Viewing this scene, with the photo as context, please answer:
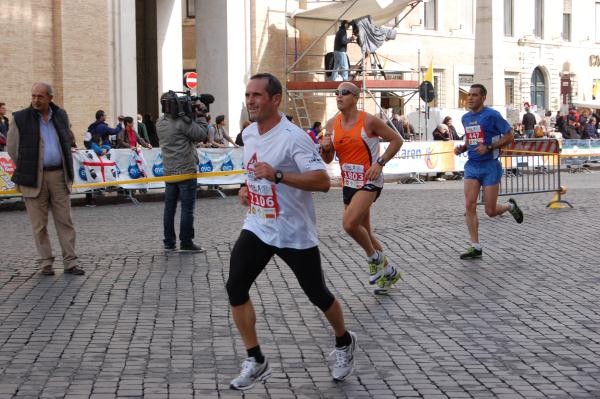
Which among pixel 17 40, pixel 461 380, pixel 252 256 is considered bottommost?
pixel 461 380

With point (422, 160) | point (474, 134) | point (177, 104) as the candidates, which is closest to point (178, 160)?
point (177, 104)

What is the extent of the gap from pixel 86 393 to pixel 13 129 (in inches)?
221

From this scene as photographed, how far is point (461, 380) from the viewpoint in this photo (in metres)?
6.91

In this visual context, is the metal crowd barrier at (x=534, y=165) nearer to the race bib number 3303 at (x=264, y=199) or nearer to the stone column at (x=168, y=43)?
the race bib number 3303 at (x=264, y=199)

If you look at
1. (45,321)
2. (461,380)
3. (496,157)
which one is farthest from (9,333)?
(496,157)

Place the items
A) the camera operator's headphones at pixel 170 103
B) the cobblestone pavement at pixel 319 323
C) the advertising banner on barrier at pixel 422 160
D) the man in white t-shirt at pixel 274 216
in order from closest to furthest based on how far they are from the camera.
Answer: the man in white t-shirt at pixel 274 216 < the cobblestone pavement at pixel 319 323 < the camera operator's headphones at pixel 170 103 < the advertising banner on barrier at pixel 422 160

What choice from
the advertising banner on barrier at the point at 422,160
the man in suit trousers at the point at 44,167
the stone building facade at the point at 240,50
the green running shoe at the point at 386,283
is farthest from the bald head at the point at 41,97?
the advertising banner on barrier at the point at 422,160

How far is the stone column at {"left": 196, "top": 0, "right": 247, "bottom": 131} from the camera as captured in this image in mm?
35188

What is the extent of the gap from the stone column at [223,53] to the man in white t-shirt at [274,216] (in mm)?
28427

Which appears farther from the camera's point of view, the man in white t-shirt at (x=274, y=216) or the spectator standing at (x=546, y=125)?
the spectator standing at (x=546, y=125)

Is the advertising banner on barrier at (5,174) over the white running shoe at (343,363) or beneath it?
over

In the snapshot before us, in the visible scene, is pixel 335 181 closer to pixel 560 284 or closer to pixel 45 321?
pixel 560 284

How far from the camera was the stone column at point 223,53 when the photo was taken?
3519 centimetres

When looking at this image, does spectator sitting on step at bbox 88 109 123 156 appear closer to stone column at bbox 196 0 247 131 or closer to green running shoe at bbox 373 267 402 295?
stone column at bbox 196 0 247 131
